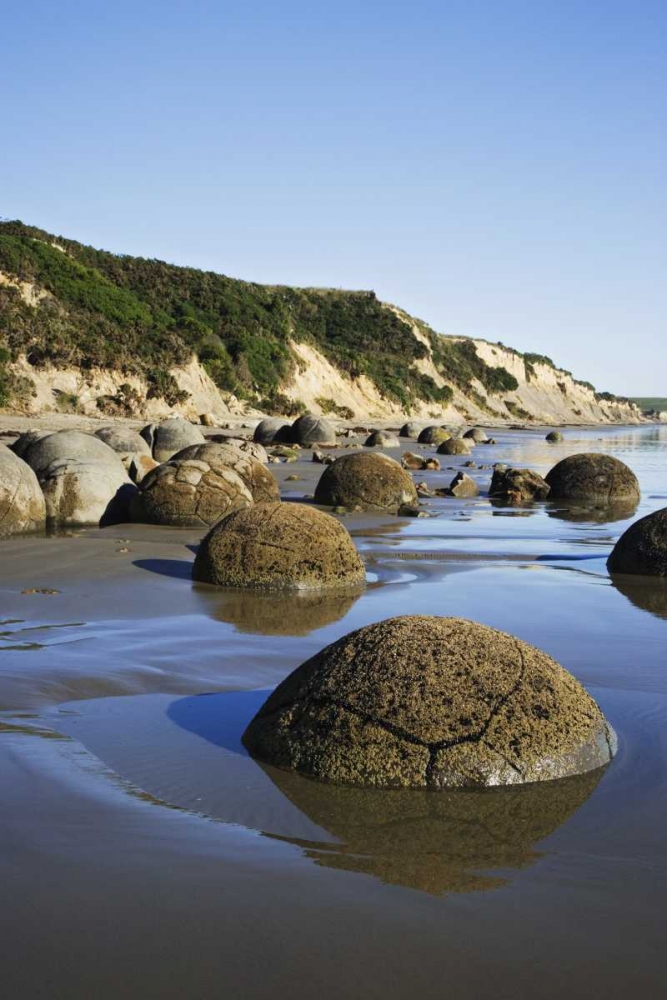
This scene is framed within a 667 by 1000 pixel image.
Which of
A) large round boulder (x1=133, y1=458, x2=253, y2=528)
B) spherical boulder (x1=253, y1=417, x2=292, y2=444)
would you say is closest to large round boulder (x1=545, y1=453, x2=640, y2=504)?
large round boulder (x1=133, y1=458, x2=253, y2=528)

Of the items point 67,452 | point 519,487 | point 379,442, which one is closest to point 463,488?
point 519,487

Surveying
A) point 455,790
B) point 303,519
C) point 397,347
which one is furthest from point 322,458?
point 397,347

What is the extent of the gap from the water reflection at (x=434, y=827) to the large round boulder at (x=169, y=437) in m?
19.6

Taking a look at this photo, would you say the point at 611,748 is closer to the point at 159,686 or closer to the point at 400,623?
the point at 400,623

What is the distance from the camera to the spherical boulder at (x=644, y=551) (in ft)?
34.7

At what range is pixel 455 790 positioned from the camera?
4.16 m

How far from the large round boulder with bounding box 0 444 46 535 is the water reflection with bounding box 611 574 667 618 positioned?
6.77m

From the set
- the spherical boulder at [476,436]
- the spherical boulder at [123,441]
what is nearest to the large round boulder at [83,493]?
the spherical boulder at [123,441]

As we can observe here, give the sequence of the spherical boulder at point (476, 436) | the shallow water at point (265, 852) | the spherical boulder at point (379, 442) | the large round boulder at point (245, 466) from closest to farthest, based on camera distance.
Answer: the shallow water at point (265, 852)
the large round boulder at point (245, 466)
the spherical boulder at point (379, 442)
the spherical boulder at point (476, 436)

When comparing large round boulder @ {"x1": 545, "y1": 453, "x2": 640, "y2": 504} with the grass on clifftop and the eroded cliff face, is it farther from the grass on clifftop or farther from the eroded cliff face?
the grass on clifftop

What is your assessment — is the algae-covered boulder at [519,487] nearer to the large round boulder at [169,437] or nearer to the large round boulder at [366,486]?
the large round boulder at [366,486]

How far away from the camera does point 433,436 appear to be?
40.8m

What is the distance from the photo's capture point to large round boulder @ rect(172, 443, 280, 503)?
1462 cm

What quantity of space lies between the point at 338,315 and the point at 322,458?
54.6 metres
